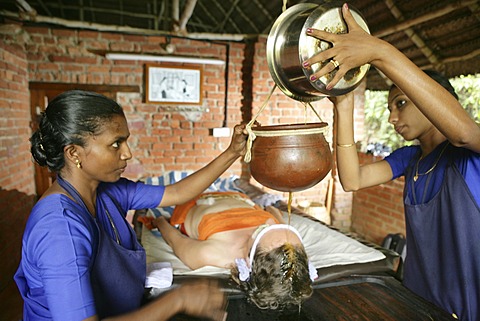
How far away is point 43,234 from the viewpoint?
1.11m

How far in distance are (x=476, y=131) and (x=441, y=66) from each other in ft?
10.5

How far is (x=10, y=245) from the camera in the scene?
367cm

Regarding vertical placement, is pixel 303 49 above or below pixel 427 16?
below

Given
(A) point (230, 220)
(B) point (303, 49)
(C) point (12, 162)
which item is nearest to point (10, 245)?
(C) point (12, 162)

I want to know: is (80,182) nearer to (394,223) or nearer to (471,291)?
(471,291)

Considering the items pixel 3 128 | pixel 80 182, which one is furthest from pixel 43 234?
pixel 3 128

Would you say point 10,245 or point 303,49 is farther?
point 10,245

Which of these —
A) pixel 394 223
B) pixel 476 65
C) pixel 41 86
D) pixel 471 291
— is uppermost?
pixel 476 65

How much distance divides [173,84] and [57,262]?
384cm

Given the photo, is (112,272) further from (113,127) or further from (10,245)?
(10,245)

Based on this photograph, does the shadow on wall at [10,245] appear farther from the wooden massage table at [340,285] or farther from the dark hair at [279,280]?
the dark hair at [279,280]

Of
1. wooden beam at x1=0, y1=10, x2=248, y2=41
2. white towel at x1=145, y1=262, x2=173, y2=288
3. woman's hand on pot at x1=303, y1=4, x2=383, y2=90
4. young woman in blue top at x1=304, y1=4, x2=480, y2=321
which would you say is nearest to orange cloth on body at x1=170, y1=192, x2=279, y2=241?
white towel at x1=145, y1=262, x2=173, y2=288

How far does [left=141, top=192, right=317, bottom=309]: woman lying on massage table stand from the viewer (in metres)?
1.83

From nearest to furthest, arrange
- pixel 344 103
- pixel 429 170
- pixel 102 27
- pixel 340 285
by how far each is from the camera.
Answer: pixel 344 103
pixel 429 170
pixel 340 285
pixel 102 27
